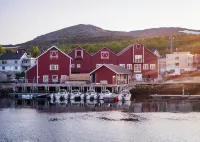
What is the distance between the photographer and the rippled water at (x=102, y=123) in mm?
32022

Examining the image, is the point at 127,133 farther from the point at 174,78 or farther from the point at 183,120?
the point at 174,78

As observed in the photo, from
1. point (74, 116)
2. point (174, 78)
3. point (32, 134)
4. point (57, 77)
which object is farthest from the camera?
point (174, 78)

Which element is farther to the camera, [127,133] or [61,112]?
[61,112]

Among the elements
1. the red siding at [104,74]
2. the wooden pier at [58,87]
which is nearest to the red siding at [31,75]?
the wooden pier at [58,87]

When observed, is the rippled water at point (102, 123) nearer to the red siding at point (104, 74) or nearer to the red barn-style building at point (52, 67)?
the red siding at point (104, 74)

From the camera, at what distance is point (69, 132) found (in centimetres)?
3416

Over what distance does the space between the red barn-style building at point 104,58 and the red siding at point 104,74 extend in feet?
24.1

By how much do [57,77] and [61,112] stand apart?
2088 cm

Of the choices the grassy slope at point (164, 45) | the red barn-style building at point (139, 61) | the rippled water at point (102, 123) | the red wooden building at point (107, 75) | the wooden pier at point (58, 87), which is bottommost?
the rippled water at point (102, 123)

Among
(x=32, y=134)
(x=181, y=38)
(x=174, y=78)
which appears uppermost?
(x=181, y=38)

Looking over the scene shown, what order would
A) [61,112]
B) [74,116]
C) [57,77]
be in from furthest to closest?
[57,77] < [61,112] < [74,116]

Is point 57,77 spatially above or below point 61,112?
above

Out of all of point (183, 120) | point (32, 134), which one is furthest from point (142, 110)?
point (32, 134)

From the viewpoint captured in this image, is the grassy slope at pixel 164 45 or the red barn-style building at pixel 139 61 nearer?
the red barn-style building at pixel 139 61
